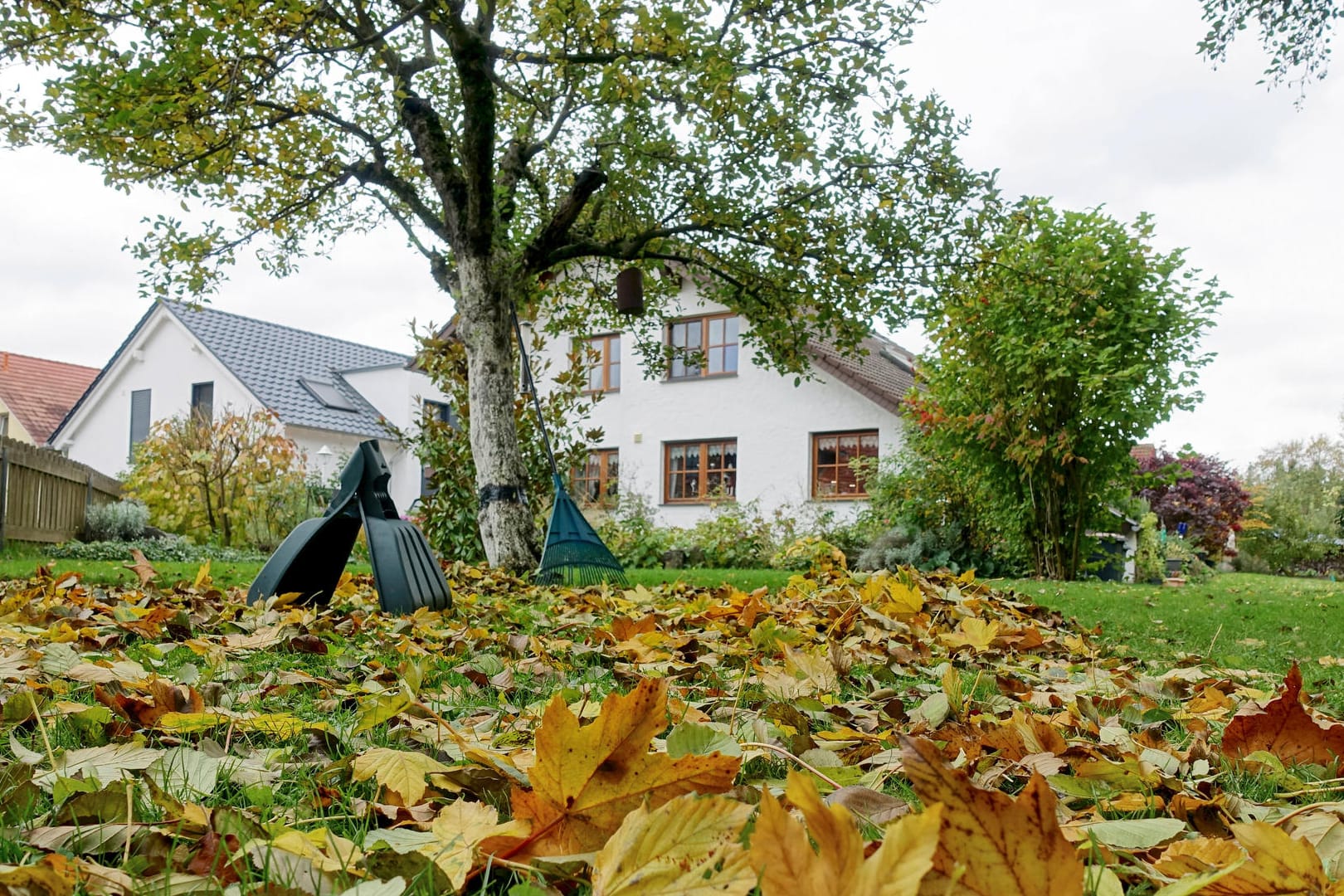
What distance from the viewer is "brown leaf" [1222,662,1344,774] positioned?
52.8 inches

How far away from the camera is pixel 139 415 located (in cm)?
2322

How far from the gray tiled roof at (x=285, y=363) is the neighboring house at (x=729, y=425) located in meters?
6.22

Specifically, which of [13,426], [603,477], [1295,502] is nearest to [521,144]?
[603,477]

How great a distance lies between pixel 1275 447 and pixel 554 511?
4494 cm

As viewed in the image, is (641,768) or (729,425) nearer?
(641,768)

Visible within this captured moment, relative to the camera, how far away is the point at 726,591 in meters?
4.77

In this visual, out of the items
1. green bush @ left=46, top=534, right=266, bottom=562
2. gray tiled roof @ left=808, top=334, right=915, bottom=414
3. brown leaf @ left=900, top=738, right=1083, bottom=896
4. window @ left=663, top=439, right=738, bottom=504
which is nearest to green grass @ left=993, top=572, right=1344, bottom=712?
brown leaf @ left=900, top=738, right=1083, bottom=896

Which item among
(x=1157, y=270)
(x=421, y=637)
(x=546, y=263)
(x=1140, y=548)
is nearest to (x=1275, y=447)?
(x=1140, y=548)

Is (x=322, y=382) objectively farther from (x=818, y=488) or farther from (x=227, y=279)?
Answer: (x=227, y=279)

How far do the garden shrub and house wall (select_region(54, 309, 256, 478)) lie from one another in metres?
9.04

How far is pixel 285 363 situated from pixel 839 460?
15536mm

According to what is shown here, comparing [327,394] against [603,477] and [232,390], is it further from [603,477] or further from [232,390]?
[603,477]

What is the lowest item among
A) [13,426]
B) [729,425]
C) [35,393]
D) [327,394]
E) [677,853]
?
[677,853]

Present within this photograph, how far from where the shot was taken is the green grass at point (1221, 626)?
9.71 feet
